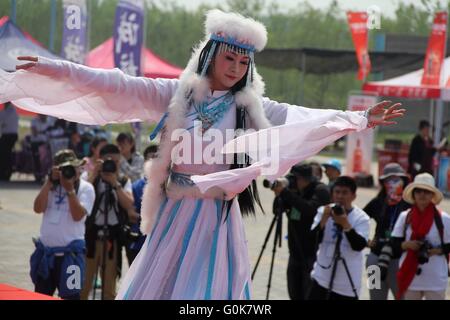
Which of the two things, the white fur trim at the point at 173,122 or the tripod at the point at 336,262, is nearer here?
the white fur trim at the point at 173,122

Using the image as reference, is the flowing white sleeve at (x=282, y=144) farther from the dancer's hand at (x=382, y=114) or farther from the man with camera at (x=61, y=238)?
the man with camera at (x=61, y=238)

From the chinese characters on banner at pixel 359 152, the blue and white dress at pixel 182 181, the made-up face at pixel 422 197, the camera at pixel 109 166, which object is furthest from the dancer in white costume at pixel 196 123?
the chinese characters on banner at pixel 359 152

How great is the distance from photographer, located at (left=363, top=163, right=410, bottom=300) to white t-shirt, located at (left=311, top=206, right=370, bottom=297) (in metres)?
0.33

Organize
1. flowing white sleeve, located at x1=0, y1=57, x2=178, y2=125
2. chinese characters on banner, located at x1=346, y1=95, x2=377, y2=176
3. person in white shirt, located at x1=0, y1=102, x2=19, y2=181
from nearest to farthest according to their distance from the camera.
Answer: flowing white sleeve, located at x1=0, y1=57, x2=178, y2=125, person in white shirt, located at x1=0, y1=102, x2=19, y2=181, chinese characters on banner, located at x1=346, y1=95, x2=377, y2=176

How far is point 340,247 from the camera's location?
6949mm

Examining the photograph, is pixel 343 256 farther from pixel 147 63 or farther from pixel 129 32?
pixel 147 63

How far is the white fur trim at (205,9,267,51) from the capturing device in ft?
14.7

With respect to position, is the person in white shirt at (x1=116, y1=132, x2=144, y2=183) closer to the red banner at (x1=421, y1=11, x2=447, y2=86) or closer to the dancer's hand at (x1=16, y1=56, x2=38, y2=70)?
the dancer's hand at (x1=16, y1=56, x2=38, y2=70)

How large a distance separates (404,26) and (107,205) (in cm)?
3018

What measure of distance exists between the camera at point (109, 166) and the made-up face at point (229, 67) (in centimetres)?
307

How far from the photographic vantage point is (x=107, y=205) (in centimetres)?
762

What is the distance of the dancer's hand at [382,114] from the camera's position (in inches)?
173

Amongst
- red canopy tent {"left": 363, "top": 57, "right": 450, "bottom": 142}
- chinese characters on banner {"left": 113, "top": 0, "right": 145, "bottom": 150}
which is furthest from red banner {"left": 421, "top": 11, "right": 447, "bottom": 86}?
chinese characters on banner {"left": 113, "top": 0, "right": 145, "bottom": 150}

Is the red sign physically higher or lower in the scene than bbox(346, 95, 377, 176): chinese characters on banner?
higher
